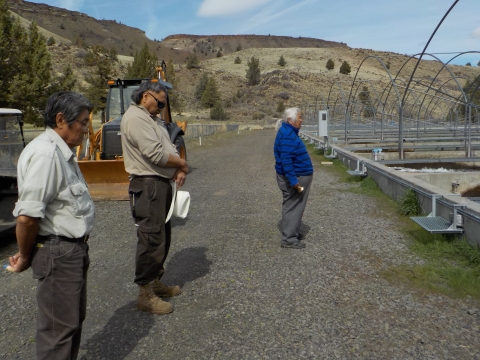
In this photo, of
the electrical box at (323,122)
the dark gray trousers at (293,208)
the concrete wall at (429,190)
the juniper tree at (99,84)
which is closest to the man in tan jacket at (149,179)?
the dark gray trousers at (293,208)

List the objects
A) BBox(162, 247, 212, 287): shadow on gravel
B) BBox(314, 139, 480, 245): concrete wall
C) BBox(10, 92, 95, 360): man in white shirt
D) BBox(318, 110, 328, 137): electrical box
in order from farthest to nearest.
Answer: BBox(318, 110, 328, 137): electrical box, BBox(314, 139, 480, 245): concrete wall, BBox(162, 247, 212, 287): shadow on gravel, BBox(10, 92, 95, 360): man in white shirt

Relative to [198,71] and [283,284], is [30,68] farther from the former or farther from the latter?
[198,71]

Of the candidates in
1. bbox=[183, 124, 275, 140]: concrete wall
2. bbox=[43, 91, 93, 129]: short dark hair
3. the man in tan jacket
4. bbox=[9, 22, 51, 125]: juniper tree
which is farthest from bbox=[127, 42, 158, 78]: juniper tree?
bbox=[43, 91, 93, 129]: short dark hair

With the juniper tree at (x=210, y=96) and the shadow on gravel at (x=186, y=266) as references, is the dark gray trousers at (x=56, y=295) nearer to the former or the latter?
the shadow on gravel at (x=186, y=266)

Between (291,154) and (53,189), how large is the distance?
3681 millimetres

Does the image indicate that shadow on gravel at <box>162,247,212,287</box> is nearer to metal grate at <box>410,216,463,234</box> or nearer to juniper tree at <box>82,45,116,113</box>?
metal grate at <box>410,216,463,234</box>

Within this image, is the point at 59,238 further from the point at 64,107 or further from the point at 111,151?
the point at 111,151

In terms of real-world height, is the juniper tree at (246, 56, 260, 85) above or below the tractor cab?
above

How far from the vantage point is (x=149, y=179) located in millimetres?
3916

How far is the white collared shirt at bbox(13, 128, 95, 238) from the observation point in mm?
2447

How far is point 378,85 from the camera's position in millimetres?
69625

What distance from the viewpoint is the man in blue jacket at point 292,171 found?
5730 millimetres

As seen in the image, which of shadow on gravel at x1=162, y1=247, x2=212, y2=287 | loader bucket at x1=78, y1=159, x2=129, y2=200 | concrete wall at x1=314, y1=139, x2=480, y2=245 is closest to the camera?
shadow on gravel at x1=162, y1=247, x2=212, y2=287

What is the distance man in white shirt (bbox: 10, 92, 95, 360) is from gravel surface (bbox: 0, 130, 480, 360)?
2.84 ft
